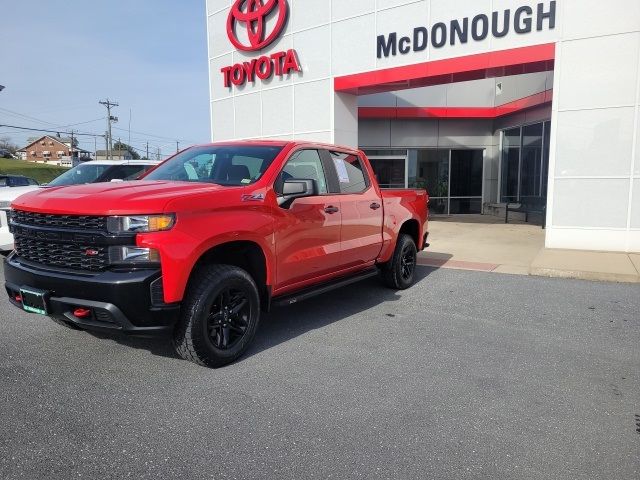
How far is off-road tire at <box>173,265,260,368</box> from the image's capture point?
3.84 meters

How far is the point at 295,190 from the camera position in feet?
14.5

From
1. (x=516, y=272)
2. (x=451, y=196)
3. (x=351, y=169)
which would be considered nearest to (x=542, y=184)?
(x=451, y=196)

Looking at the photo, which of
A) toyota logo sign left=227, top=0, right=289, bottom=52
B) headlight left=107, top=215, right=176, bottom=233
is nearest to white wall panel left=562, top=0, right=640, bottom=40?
toyota logo sign left=227, top=0, right=289, bottom=52

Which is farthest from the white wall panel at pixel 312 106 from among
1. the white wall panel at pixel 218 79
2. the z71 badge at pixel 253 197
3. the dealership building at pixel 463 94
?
the z71 badge at pixel 253 197

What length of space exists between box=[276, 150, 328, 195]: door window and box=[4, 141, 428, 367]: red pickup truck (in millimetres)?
12

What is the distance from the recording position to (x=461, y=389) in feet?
12.5

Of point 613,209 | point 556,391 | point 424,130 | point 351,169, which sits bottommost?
point 556,391

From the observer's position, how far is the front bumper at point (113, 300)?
353cm

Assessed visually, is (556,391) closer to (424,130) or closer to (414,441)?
(414,441)

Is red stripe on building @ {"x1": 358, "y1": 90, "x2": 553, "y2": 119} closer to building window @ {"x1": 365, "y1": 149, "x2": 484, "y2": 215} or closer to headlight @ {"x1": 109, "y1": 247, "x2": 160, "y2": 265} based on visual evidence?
building window @ {"x1": 365, "y1": 149, "x2": 484, "y2": 215}

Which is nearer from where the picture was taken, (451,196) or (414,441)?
(414,441)

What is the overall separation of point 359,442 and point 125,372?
2050 millimetres

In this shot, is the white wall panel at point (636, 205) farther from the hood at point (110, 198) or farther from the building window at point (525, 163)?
the hood at point (110, 198)

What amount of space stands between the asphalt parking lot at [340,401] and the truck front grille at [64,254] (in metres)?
0.89
